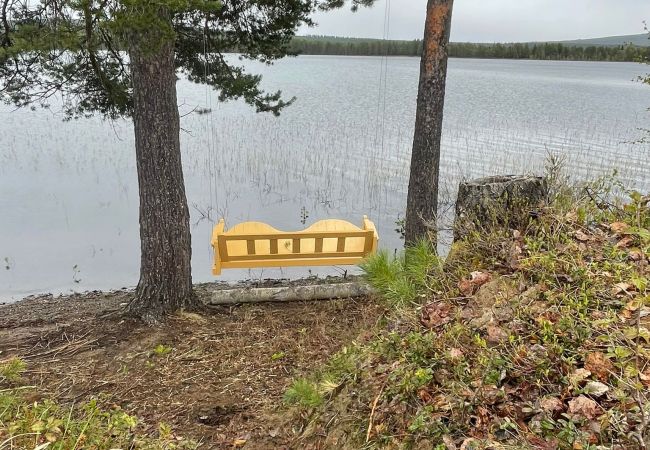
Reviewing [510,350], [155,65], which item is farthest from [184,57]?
[510,350]

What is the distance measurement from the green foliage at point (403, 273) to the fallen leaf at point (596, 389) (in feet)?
4.71

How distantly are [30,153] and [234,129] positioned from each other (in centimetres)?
587

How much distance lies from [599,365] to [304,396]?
171 cm

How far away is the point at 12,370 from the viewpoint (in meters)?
4.09

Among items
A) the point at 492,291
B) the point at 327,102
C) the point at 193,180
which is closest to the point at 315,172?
the point at 193,180

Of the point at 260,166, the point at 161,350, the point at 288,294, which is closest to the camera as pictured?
the point at 161,350

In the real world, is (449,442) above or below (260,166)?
above

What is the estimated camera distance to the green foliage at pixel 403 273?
Answer: 142 inches

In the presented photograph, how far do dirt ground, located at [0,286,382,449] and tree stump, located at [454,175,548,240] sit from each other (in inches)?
52.4

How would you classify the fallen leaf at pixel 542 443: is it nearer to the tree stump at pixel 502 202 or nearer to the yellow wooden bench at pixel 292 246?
the tree stump at pixel 502 202

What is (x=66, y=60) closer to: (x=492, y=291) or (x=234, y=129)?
(x=492, y=291)

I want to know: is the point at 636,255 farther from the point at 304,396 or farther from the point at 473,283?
the point at 304,396

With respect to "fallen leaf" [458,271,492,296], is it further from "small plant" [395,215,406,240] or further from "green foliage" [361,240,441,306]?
"small plant" [395,215,406,240]

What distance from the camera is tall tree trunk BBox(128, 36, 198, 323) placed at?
4770 millimetres
